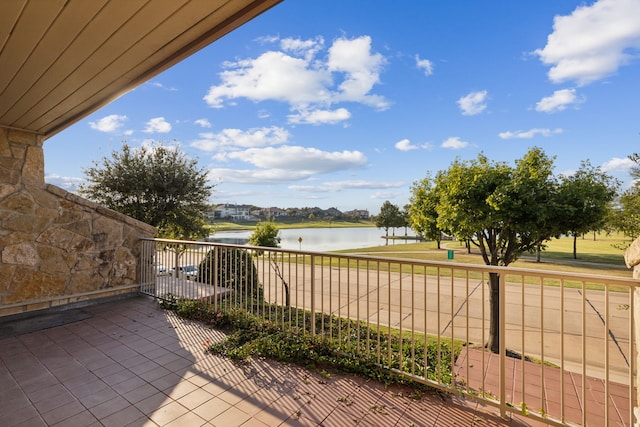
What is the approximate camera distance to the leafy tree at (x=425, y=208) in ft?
15.4

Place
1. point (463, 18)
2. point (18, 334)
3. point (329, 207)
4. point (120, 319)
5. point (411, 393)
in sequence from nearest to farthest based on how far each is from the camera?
point (411, 393)
point (18, 334)
point (120, 319)
point (463, 18)
point (329, 207)

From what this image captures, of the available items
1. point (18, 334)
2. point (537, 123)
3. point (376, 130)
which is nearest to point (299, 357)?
point (18, 334)

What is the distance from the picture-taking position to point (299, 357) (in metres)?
2.56

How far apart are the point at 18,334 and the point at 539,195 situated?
633 centimetres

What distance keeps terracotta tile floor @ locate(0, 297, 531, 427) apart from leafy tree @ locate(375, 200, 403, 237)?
109 ft

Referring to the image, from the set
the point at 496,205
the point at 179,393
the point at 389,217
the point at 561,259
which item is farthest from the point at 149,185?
the point at 389,217

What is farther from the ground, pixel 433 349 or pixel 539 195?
pixel 539 195

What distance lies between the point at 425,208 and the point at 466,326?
3026mm

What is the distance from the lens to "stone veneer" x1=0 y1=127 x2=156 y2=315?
140 inches

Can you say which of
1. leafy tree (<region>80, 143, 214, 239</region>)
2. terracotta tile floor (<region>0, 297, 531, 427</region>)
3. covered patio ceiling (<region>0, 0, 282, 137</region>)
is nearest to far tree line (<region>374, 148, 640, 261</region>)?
terracotta tile floor (<region>0, 297, 531, 427</region>)

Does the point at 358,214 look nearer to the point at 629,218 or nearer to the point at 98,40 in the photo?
the point at 629,218

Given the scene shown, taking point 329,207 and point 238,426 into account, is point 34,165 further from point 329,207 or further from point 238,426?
point 329,207

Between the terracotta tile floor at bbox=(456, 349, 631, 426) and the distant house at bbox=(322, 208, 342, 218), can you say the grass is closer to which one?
the terracotta tile floor at bbox=(456, 349, 631, 426)

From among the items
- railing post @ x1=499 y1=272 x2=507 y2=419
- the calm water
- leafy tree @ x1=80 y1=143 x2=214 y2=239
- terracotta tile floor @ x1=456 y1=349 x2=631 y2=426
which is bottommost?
the calm water
